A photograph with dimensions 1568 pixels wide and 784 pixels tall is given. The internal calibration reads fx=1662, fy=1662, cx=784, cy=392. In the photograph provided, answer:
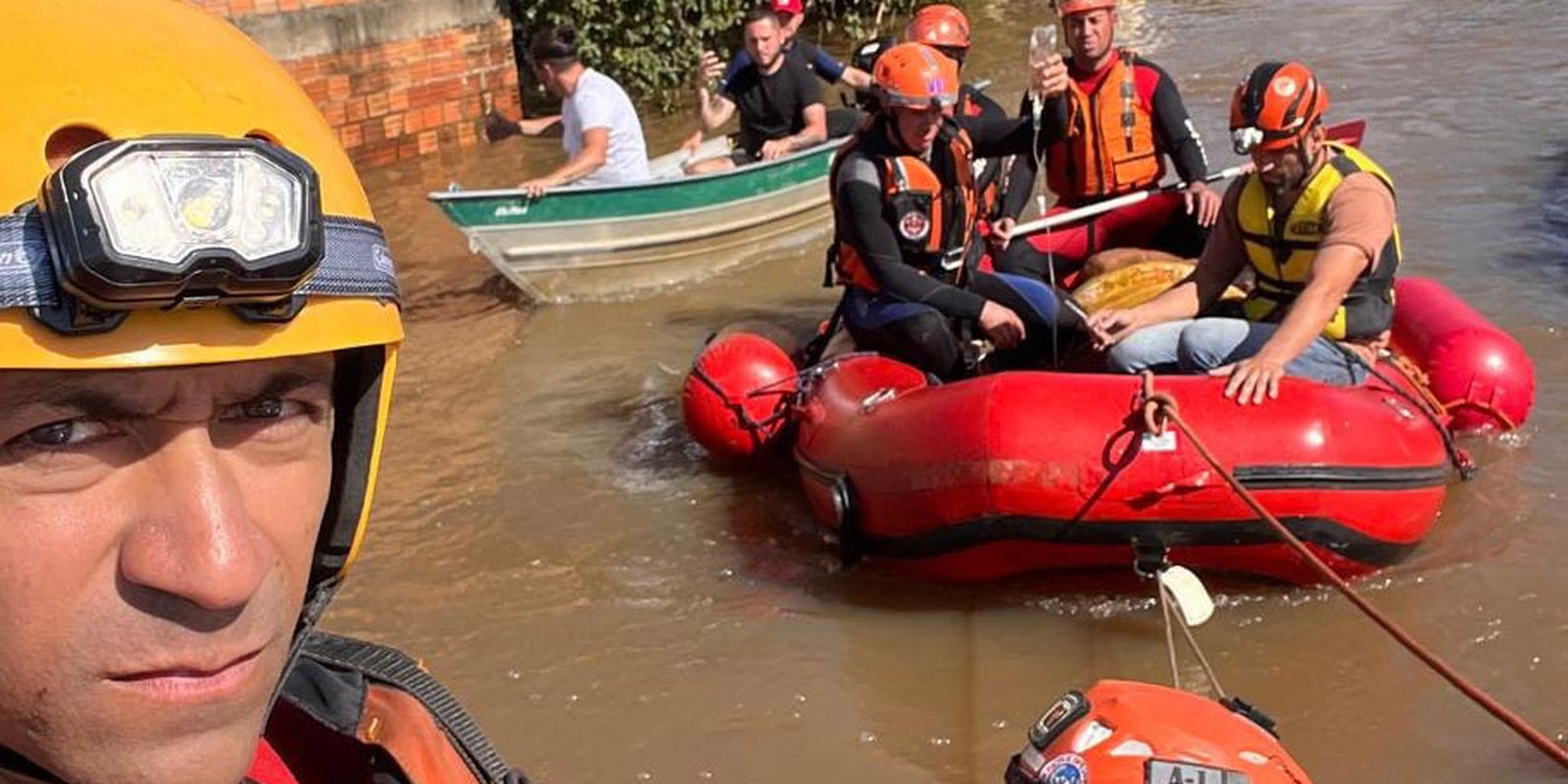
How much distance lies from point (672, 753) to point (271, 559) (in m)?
3.64

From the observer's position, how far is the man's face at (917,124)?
243 inches

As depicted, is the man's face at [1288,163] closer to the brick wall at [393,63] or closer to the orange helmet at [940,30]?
the orange helmet at [940,30]

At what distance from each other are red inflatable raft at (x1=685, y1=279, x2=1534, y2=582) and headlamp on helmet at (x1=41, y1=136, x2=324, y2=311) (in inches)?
160

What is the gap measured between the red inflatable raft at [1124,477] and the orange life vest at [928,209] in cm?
86

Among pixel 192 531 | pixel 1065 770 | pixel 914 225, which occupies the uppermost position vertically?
pixel 192 531

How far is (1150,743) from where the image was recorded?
10.1 ft

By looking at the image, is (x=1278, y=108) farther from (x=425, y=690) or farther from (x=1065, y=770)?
(x=425, y=690)

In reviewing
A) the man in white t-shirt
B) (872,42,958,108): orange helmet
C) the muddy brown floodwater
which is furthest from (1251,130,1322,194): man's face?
the man in white t-shirt

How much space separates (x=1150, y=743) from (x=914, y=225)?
135 inches

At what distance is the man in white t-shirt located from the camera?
8.73 meters

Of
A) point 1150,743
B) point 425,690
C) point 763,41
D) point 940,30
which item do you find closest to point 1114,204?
point 940,30

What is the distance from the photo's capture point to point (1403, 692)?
483cm

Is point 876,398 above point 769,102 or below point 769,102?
below

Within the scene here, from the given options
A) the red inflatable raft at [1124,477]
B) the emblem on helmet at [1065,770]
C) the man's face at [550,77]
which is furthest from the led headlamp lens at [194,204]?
the man's face at [550,77]
